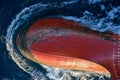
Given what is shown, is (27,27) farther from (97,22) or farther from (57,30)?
(97,22)

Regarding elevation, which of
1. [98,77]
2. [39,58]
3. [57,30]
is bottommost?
[98,77]

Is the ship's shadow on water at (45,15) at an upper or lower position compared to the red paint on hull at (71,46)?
upper

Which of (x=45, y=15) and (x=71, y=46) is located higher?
(x=45, y=15)

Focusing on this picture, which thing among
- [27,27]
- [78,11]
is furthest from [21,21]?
[78,11]

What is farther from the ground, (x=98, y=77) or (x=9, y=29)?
(x=9, y=29)

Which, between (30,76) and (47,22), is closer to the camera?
(47,22)

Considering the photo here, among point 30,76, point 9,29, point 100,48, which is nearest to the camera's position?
point 100,48

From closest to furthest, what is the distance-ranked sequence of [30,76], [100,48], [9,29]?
[100,48], [9,29], [30,76]

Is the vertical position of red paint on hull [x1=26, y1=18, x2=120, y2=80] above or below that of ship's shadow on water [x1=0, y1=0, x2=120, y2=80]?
below
